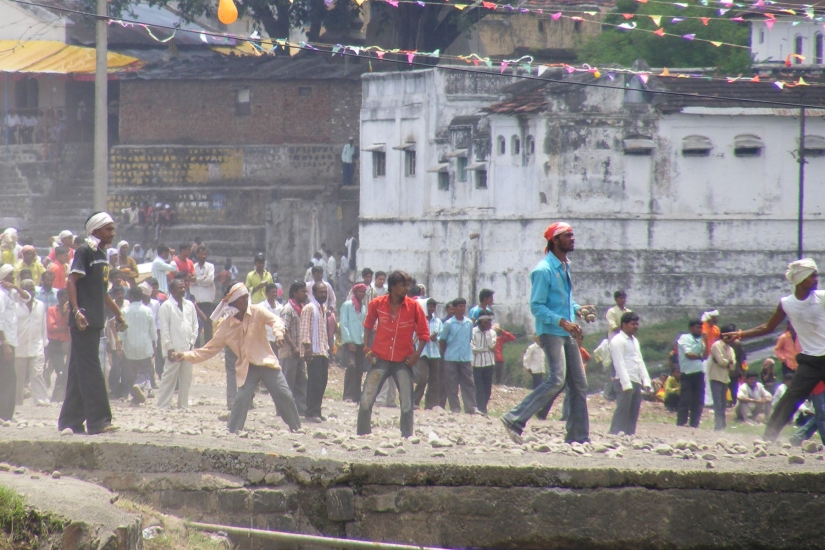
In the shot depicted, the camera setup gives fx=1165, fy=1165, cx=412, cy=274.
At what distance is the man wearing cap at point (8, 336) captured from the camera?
1236 centimetres

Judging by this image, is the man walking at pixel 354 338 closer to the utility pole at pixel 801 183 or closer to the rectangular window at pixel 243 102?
the utility pole at pixel 801 183

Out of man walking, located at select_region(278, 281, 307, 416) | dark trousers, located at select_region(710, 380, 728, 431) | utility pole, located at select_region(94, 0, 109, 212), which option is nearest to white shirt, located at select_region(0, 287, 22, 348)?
utility pole, located at select_region(94, 0, 109, 212)

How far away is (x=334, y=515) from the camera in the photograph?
300 inches

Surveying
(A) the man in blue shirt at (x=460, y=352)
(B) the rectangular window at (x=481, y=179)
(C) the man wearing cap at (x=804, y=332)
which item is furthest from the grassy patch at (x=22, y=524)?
(B) the rectangular window at (x=481, y=179)

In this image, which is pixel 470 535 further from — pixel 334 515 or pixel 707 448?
pixel 707 448

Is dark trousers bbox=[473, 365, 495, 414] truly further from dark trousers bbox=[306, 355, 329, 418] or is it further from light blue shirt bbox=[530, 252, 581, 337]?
light blue shirt bbox=[530, 252, 581, 337]

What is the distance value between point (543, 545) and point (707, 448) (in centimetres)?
201

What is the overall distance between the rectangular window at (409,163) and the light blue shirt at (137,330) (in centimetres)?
1995

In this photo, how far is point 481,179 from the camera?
3067 centimetres

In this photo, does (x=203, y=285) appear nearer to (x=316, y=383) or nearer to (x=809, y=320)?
(x=316, y=383)

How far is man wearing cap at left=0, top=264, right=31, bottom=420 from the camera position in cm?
1236

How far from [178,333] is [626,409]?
5.97 m

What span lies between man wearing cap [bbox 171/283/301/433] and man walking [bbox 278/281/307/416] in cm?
296

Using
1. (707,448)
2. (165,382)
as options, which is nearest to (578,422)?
(707,448)
